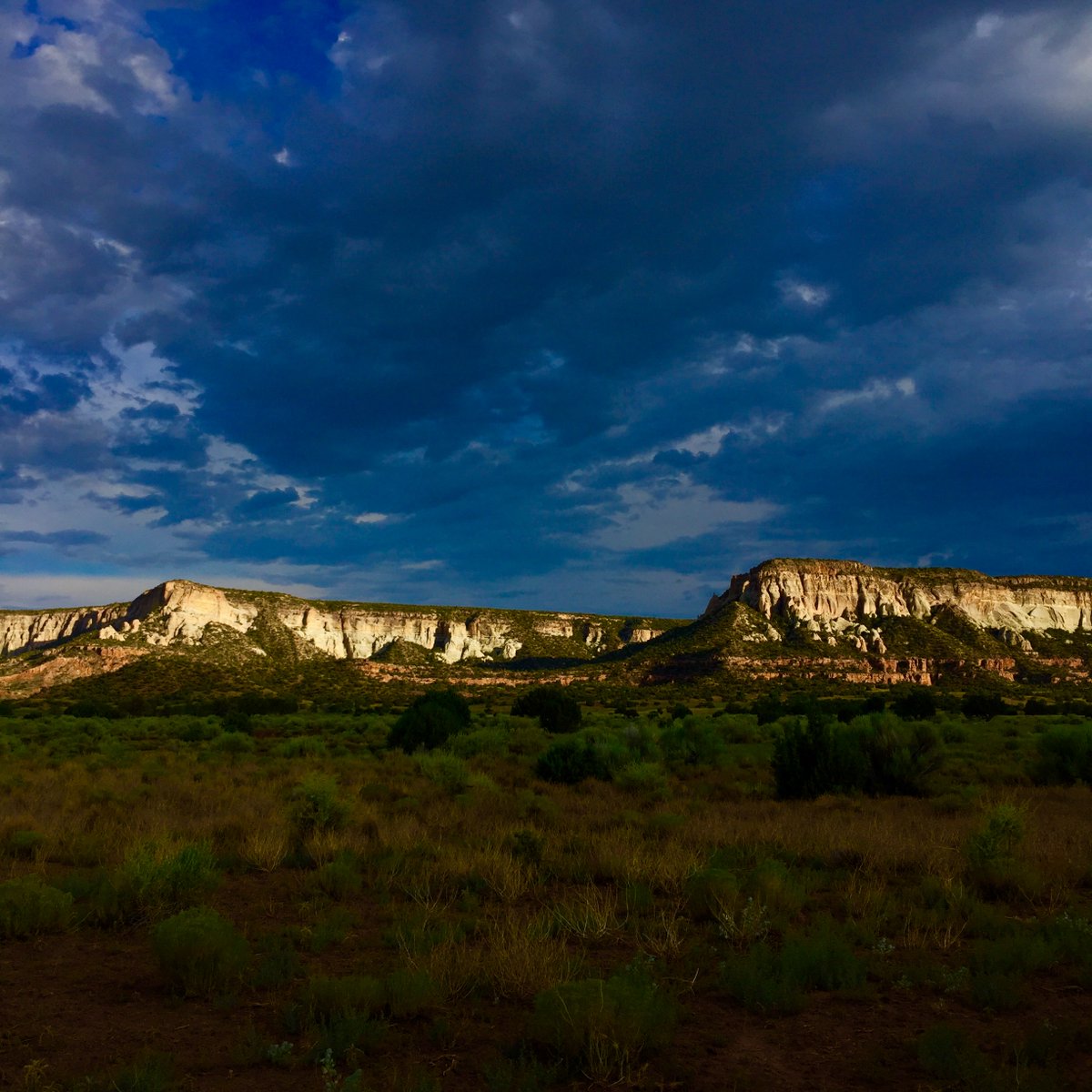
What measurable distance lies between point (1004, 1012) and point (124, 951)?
7.98m

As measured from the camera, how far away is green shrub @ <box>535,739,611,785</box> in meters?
19.1

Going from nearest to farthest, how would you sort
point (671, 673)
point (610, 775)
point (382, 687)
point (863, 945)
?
1. point (863, 945)
2. point (610, 775)
3. point (382, 687)
4. point (671, 673)

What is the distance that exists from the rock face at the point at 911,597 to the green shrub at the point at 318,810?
110 m

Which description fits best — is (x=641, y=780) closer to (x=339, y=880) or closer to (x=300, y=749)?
(x=339, y=880)

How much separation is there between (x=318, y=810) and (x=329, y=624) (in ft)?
441

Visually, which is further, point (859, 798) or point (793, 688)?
point (793, 688)

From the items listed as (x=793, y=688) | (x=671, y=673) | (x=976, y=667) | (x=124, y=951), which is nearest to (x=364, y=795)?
(x=124, y=951)

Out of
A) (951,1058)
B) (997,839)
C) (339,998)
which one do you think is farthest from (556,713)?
(951,1058)

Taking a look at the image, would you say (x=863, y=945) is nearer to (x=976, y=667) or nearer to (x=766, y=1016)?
(x=766, y=1016)

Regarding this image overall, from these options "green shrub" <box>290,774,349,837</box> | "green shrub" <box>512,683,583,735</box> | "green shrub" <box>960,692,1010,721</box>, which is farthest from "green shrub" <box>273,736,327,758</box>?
"green shrub" <box>960,692,1010,721</box>

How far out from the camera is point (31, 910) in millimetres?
7418

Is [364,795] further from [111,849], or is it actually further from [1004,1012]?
[1004,1012]

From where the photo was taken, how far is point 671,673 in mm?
92062

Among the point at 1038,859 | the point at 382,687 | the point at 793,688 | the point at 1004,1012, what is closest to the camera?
the point at 1004,1012
